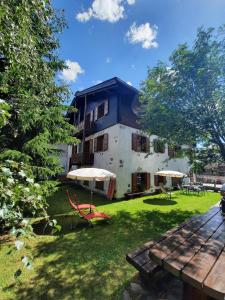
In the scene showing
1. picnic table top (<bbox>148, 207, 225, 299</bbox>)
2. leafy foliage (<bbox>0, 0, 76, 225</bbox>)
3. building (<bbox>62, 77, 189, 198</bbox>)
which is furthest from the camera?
building (<bbox>62, 77, 189, 198</bbox>)

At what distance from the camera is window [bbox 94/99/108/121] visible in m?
15.5

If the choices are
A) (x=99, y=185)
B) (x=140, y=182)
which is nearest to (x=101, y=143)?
(x=99, y=185)

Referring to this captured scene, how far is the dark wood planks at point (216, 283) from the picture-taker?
1771 mm

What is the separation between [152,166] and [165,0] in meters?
11.6

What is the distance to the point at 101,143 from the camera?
1594 cm

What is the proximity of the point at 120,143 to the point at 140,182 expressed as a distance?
13.3 feet

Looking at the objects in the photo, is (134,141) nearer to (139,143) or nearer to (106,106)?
(139,143)

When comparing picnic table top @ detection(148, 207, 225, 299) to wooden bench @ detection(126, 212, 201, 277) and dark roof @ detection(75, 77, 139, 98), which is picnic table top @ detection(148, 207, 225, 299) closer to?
wooden bench @ detection(126, 212, 201, 277)

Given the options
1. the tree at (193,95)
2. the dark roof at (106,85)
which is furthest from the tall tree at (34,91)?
the dark roof at (106,85)

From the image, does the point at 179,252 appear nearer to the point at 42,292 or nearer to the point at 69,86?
the point at 42,292

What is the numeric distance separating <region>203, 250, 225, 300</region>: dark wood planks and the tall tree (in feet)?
15.1

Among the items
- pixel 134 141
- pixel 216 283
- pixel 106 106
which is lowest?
pixel 216 283

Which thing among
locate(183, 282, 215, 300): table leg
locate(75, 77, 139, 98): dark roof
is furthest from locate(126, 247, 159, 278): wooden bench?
locate(75, 77, 139, 98): dark roof

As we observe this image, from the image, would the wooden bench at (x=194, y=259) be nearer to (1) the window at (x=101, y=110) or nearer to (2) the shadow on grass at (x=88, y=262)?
(2) the shadow on grass at (x=88, y=262)
